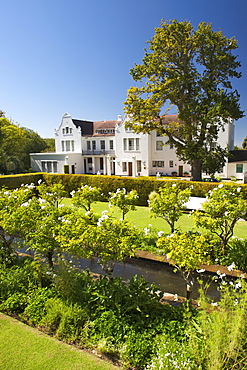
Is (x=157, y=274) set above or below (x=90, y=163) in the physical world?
below

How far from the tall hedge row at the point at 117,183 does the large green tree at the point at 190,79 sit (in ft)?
13.8

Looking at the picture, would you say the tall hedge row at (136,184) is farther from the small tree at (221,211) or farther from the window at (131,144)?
the window at (131,144)

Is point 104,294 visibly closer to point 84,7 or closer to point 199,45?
point 84,7

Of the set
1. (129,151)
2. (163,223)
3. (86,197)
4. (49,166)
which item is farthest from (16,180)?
(129,151)

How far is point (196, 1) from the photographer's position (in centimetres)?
1233

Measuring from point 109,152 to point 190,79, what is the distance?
62.2 feet

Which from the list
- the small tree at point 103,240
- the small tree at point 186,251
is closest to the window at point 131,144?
the small tree at point 103,240

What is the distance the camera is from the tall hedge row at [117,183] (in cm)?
1672

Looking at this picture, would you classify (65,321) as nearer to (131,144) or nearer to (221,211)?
(221,211)

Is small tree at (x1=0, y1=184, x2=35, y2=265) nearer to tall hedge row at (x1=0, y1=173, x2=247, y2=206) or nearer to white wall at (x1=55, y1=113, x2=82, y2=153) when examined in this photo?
tall hedge row at (x1=0, y1=173, x2=247, y2=206)

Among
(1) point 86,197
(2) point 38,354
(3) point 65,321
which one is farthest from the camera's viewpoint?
(1) point 86,197

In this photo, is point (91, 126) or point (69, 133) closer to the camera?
point (69, 133)

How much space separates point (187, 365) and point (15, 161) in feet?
129

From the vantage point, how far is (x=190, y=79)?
66.1 feet
